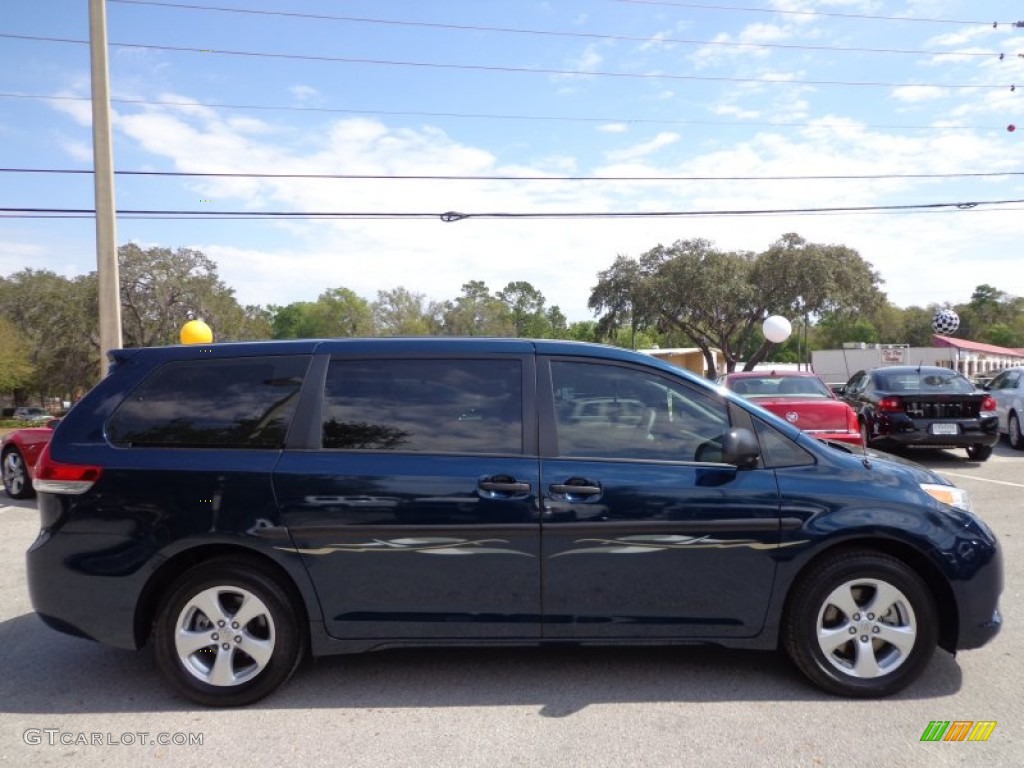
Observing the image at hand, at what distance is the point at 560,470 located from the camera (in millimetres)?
3652

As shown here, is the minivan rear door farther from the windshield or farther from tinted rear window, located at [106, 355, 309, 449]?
the windshield

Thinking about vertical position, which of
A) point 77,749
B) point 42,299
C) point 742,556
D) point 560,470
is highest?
point 42,299

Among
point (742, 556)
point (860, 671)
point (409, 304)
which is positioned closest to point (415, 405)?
point (742, 556)

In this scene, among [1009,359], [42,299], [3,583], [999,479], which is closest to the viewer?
[3,583]

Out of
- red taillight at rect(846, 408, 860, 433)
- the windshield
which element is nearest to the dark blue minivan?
red taillight at rect(846, 408, 860, 433)

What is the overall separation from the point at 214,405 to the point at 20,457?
7337mm

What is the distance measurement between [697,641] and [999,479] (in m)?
8.65

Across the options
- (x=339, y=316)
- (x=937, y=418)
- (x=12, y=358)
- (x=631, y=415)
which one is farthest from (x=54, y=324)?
(x=631, y=415)

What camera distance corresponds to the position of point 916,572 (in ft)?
12.2

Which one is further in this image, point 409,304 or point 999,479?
point 409,304

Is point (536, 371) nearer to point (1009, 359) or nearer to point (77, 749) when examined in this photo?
point (77, 749)

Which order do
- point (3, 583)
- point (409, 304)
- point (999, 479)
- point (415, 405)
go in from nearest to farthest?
Answer: point (415, 405)
point (3, 583)
point (999, 479)
point (409, 304)

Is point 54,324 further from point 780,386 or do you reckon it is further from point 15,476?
point 780,386

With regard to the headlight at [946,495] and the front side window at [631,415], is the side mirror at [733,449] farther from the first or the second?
the headlight at [946,495]
